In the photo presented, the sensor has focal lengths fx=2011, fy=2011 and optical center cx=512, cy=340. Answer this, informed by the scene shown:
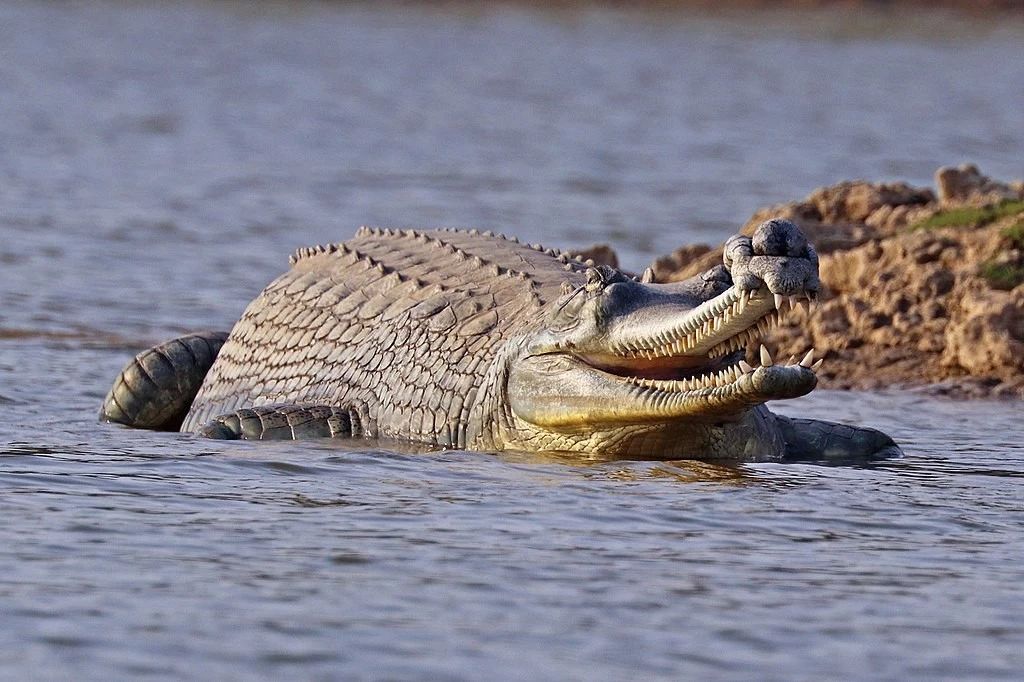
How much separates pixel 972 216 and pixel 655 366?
4.14 metres

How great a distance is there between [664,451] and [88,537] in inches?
97.1

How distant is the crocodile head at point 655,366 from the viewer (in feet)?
22.2

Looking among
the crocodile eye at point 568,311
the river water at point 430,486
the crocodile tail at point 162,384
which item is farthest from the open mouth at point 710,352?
the crocodile tail at point 162,384

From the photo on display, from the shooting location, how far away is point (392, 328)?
8.59m

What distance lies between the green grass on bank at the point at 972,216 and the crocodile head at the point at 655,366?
3.83 metres

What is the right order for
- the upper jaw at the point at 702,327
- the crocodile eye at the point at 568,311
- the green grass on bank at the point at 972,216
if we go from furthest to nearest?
the green grass on bank at the point at 972,216, the crocodile eye at the point at 568,311, the upper jaw at the point at 702,327

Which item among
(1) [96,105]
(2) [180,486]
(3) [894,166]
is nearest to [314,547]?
(2) [180,486]

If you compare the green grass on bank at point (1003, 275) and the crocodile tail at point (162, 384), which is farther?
the green grass on bank at point (1003, 275)

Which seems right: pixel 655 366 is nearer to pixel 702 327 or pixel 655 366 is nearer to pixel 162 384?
pixel 702 327

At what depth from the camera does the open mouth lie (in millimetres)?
6680

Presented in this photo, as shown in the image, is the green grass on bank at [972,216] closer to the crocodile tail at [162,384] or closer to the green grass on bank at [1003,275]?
the green grass on bank at [1003,275]

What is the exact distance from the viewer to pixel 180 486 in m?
6.79

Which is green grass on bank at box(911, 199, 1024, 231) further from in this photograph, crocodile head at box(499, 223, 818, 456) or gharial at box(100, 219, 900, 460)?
crocodile head at box(499, 223, 818, 456)

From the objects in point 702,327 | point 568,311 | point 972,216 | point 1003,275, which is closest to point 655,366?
point 568,311
